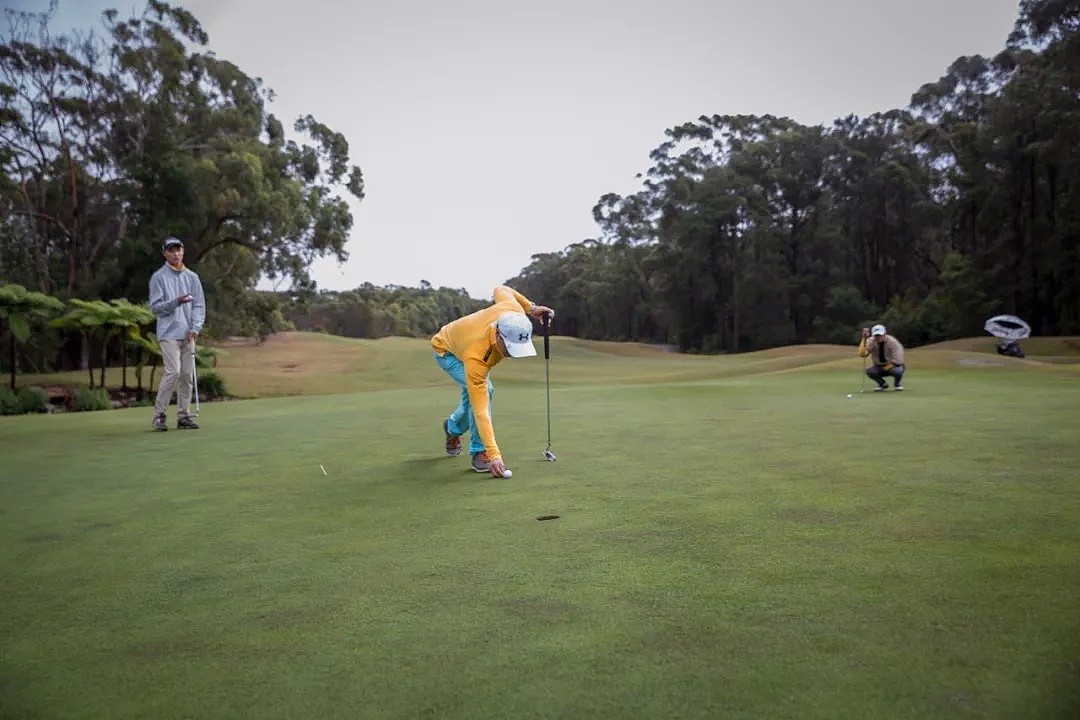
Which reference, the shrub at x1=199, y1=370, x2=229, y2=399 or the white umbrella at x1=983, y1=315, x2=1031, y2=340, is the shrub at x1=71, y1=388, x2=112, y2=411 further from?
the white umbrella at x1=983, y1=315, x2=1031, y2=340

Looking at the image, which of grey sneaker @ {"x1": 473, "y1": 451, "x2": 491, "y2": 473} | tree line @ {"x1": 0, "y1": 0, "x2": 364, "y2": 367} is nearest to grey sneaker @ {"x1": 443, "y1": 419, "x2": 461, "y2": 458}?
grey sneaker @ {"x1": 473, "y1": 451, "x2": 491, "y2": 473}

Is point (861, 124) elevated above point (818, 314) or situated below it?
above

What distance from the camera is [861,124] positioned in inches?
1930

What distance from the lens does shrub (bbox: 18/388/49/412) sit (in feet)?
49.7

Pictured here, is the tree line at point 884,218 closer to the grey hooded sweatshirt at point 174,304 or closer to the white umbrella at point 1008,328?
the white umbrella at point 1008,328

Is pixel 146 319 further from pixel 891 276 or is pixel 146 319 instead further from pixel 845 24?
pixel 891 276

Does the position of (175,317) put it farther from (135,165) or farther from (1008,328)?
(1008,328)

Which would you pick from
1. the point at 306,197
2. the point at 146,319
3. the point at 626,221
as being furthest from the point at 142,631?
the point at 626,221

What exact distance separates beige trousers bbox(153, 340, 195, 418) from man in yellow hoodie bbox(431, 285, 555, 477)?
5.19 m

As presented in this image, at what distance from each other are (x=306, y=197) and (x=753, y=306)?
31.3m

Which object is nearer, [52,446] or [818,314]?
[52,446]

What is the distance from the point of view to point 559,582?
3.28m

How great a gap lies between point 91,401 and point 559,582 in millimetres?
15819

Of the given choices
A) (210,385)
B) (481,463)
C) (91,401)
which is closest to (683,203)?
(210,385)
